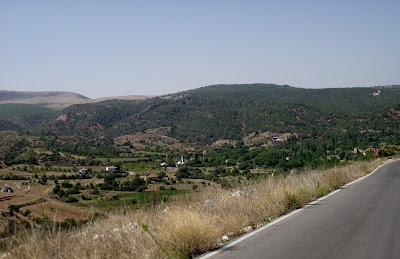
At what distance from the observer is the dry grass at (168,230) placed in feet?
20.0

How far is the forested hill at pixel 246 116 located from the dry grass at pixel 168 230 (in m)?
89.1

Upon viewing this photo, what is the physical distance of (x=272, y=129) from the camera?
114188 mm

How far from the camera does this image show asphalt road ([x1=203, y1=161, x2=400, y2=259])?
7.19 metres

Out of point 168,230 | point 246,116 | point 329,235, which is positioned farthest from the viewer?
point 246,116

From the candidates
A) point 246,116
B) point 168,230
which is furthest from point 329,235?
point 246,116

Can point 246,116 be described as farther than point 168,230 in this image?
Yes

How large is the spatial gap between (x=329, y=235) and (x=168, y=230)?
3.32 meters

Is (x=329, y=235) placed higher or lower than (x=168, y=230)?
lower

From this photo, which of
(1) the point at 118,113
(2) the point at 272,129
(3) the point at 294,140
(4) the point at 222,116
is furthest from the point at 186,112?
(3) the point at 294,140

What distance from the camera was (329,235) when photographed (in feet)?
28.4

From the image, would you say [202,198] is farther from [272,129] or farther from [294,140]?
[272,129]

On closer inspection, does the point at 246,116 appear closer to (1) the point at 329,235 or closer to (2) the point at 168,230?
(1) the point at 329,235

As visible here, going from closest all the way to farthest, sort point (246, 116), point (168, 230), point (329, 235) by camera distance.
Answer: point (168, 230)
point (329, 235)
point (246, 116)

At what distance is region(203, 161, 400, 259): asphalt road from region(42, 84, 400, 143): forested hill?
8713 cm
